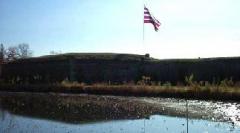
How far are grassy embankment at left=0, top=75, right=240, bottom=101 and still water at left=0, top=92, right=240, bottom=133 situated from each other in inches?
129

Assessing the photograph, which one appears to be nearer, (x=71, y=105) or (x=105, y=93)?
(x=71, y=105)

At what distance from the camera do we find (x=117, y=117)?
19531 mm

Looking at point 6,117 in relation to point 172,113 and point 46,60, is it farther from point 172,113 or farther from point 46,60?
point 46,60

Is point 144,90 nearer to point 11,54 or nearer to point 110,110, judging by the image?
point 110,110

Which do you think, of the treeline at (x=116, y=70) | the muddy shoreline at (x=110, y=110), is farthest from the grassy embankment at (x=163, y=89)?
the muddy shoreline at (x=110, y=110)

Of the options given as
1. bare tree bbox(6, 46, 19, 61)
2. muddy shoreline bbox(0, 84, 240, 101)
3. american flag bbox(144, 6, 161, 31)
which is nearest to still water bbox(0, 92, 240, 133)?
muddy shoreline bbox(0, 84, 240, 101)

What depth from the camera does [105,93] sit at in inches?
1351

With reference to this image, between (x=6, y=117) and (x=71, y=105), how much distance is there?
558 centimetres

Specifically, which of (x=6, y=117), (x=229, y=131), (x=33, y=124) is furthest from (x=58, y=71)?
(x=229, y=131)

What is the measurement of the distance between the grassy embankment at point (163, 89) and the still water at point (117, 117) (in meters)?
3.29

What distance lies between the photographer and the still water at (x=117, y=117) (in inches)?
629

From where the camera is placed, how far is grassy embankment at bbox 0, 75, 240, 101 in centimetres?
2777

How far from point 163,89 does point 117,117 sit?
12251 mm

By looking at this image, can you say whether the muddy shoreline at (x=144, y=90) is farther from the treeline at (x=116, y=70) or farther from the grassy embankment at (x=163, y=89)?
the treeline at (x=116, y=70)
